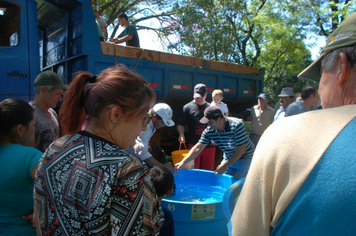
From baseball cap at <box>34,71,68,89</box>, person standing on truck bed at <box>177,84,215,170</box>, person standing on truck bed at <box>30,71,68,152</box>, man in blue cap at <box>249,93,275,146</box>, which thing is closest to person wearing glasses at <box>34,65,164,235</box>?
person standing on truck bed at <box>30,71,68,152</box>

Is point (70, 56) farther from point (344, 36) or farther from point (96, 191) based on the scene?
point (344, 36)

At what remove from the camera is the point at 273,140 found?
78 cm

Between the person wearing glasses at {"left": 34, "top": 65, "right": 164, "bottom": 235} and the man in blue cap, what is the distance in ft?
16.8

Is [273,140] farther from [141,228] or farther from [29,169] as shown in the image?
[29,169]

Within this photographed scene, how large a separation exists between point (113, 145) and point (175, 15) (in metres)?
13.7

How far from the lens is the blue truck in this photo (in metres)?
3.51

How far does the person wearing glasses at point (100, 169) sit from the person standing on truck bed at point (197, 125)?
139 inches

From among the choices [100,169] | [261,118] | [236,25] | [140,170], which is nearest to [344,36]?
[140,170]

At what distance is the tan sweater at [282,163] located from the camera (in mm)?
715

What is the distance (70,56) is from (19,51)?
0.84m

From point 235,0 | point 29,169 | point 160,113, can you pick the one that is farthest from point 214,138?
point 235,0

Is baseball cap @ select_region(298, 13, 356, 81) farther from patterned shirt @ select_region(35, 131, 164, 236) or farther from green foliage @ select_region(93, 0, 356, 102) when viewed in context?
green foliage @ select_region(93, 0, 356, 102)

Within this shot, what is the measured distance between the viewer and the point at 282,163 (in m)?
0.74

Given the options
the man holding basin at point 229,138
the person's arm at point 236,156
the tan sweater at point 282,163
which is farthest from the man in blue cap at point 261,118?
the tan sweater at point 282,163
